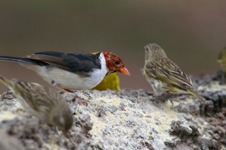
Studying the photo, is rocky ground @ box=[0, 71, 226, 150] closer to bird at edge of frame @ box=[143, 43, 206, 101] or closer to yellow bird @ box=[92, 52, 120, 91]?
bird at edge of frame @ box=[143, 43, 206, 101]

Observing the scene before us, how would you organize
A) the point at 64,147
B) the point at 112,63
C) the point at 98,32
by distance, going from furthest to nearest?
the point at 98,32 < the point at 112,63 < the point at 64,147

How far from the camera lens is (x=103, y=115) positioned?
3846mm

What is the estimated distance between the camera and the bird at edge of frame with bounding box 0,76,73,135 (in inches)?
113

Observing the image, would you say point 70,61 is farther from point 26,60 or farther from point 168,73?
point 168,73

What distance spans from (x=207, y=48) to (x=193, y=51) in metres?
0.67

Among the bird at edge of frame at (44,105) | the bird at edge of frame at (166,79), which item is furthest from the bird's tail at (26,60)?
the bird at edge of frame at (166,79)

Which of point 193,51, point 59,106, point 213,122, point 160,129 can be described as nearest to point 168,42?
point 193,51

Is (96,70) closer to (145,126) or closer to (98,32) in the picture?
(145,126)

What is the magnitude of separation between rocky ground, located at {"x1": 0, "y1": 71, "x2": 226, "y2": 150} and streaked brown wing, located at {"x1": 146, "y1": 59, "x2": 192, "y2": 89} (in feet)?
1.15

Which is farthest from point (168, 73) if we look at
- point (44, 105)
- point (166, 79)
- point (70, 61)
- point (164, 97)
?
point (44, 105)

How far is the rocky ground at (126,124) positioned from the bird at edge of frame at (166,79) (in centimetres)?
19

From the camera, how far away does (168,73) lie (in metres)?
4.96

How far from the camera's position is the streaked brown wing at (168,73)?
4.79 metres

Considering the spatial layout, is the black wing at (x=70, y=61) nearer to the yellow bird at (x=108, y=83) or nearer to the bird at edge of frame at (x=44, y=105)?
the bird at edge of frame at (x=44, y=105)
